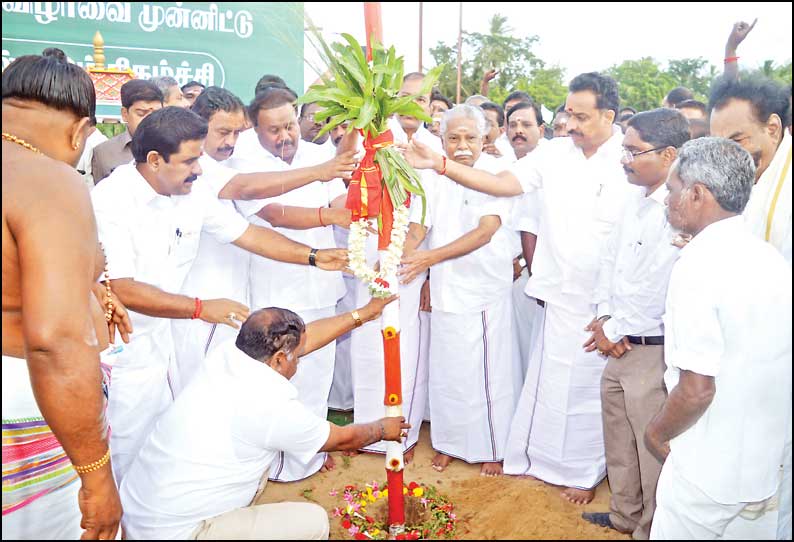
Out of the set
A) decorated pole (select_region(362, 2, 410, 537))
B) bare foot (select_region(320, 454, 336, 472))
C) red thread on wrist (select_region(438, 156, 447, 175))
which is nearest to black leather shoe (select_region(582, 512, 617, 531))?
decorated pole (select_region(362, 2, 410, 537))

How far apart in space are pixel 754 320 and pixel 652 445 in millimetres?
704

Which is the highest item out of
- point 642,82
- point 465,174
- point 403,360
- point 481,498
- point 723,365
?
point 642,82

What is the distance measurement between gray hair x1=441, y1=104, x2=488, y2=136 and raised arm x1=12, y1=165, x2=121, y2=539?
2.93 m

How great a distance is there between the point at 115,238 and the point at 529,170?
8.48 ft

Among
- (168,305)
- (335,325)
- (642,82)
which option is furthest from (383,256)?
(642,82)

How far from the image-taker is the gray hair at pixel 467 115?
454 centimetres

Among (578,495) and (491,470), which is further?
(491,470)

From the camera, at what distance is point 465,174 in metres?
4.18

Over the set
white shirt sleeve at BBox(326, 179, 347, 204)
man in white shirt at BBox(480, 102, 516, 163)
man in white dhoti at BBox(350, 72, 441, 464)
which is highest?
man in white shirt at BBox(480, 102, 516, 163)

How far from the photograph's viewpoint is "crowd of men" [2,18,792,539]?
2102mm

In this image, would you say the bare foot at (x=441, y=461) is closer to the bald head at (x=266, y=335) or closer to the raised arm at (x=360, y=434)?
the raised arm at (x=360, y=434)

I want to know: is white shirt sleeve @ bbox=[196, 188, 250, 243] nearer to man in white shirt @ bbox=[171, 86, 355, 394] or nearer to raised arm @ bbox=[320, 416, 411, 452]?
man in white shirt @ bbox=[171, 86, 355, 394]

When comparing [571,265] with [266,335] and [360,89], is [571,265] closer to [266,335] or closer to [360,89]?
[360,89]

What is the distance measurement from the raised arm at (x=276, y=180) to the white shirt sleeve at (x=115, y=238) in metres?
0.89
